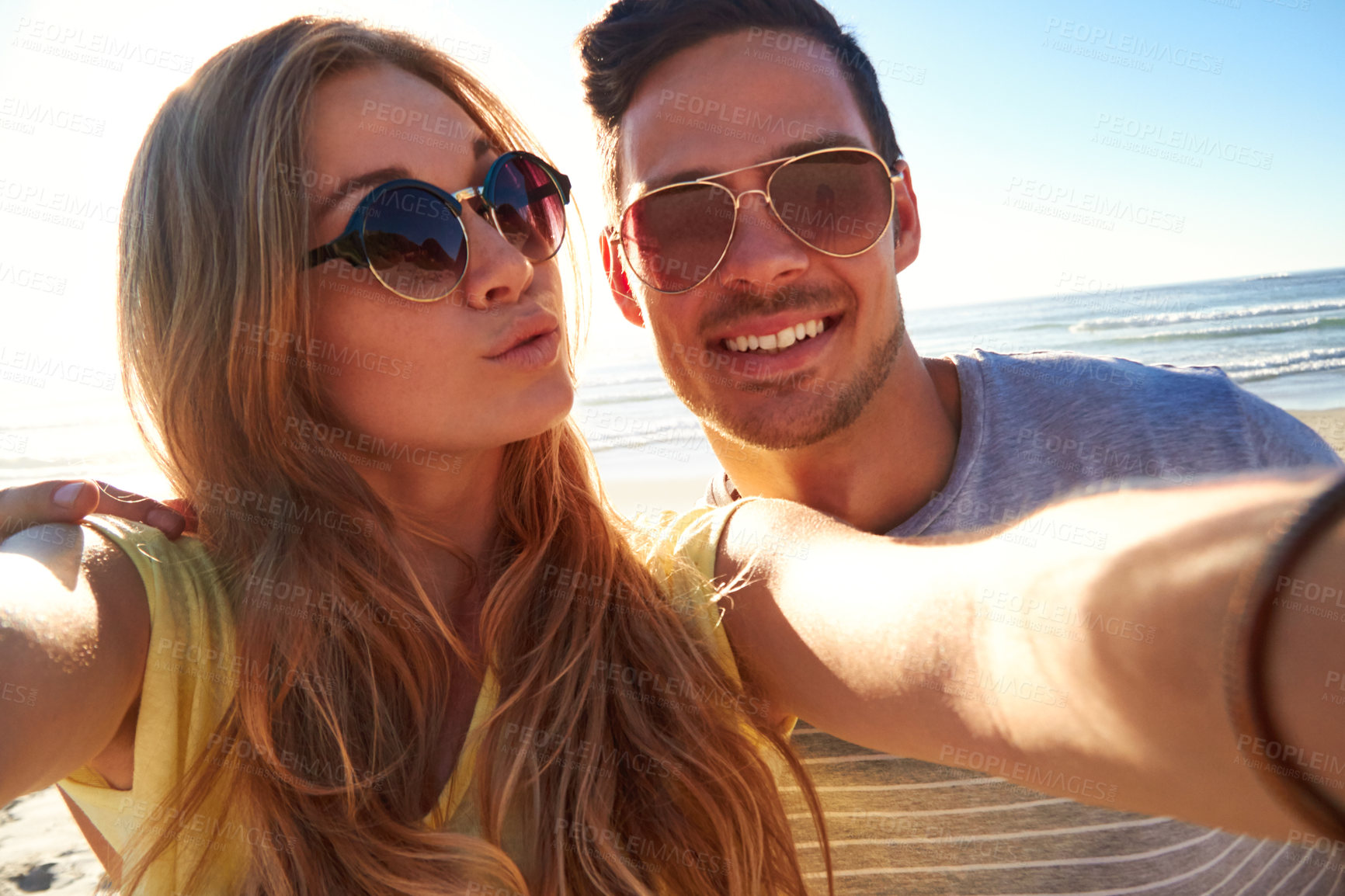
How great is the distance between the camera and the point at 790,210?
2.35m

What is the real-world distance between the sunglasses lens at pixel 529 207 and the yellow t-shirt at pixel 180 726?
1065mm

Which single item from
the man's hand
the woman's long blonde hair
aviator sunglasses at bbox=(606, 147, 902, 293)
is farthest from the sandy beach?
the man's hand

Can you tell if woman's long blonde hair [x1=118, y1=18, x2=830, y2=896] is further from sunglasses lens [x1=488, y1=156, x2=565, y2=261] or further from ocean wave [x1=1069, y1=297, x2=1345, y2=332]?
ocean wave [x1=1069, y1=297, x2=1345, y2=332]

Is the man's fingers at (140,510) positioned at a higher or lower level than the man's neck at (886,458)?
higher

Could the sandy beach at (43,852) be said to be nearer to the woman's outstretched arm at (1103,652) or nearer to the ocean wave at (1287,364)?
the woman's outstretched arm at (1103,652)

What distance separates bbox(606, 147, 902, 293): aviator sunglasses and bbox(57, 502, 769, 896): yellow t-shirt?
1545 millimetres

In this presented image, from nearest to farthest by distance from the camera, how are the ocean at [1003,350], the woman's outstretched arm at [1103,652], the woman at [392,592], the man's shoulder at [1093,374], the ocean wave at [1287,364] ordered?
the woman's outstretched arm at [1103,652] < the woman at [392,592] < the man's shoulder at [1093,374] < the ocean at [1003,350] < the ocean wave at [1287,364]

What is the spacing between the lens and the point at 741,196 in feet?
7.77

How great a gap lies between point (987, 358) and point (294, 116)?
7.06ft

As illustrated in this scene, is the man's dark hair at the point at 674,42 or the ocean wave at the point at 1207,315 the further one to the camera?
the ocean wave at the point at 1207,315

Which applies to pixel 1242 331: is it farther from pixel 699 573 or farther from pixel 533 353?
pixel 533 353

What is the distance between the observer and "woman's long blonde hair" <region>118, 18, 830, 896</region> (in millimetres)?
1457

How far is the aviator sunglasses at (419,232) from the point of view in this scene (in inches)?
67.7

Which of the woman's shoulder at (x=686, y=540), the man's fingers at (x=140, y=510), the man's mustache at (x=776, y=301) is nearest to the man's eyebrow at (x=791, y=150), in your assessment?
the man's mustache at (x=776, y=301)
